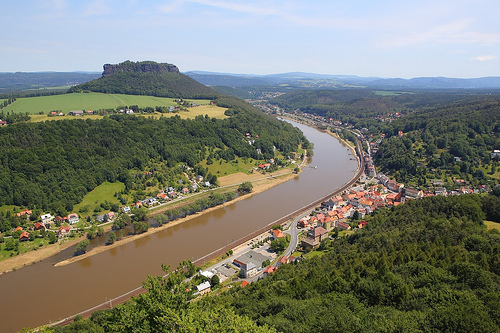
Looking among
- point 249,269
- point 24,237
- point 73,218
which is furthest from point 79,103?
point 249,269

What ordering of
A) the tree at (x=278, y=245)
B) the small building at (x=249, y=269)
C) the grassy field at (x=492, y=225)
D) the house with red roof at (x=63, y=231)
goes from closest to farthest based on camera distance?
the grassy field at (x=492, y=225), the small building at (x=249, y=269), the tree at (x=278, y=245), the house with red roof at (x=63, y=231)

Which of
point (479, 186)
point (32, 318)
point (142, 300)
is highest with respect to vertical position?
point (142, 300)

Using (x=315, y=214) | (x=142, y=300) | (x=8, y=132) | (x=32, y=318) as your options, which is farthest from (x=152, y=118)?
(x=142, y=300)

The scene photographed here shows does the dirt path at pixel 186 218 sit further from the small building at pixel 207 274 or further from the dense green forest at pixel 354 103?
the dense green forest at pixel 354 103

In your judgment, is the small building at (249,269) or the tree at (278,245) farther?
the tree at (278,245)

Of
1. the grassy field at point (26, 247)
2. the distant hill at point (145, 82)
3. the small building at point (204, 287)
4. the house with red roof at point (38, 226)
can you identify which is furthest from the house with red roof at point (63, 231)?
the distant hill at point (145, 82)

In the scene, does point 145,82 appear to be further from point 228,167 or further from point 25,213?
point 25,213

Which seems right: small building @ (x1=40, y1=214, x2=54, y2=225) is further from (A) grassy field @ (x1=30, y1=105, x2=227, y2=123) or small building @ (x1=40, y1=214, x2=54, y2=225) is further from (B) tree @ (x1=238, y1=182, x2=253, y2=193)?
(A) grassy field @ (x1=30, y1=105, x2=227, y2=123)

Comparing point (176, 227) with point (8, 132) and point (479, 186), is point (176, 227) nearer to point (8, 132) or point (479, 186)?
point (8, 132)
